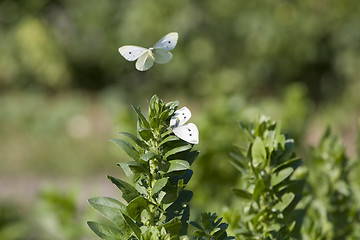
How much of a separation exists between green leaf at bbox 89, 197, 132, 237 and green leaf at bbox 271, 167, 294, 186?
0.93 ft

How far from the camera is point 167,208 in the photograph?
74 centimetres

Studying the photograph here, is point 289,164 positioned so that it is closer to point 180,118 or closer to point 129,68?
point 180,118

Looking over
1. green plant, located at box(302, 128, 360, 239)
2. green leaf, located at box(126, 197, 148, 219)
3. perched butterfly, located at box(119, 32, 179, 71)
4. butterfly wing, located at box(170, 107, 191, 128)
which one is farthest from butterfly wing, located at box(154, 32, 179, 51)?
green plant, located at box(302, 128, 360, 239)

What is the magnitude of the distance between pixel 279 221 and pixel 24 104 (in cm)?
780

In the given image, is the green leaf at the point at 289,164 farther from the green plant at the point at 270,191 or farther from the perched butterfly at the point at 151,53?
the perched butterfly at the point at 151,53

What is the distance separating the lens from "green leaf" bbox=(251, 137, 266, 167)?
3.01ft

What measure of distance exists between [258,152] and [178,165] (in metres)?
0.27

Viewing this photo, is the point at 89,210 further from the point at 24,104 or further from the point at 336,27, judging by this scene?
the point at 24,104

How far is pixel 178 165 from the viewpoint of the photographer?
70 centimetres

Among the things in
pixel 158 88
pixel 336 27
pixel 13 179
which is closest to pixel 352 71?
pixel 336 27

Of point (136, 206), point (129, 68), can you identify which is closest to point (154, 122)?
point (136, 206)

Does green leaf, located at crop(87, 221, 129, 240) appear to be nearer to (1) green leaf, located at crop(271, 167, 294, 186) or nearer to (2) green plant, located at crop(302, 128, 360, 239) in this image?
(1) green leaf, located at crop(271, 167, 294, 186)

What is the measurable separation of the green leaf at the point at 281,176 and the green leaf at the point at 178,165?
0.86 ft

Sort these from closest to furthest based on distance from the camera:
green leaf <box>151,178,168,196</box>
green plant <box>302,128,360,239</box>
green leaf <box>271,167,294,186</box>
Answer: green leaf <box>151,178,168,196</box> → green leaf <box>271,167,294,186</box> → green plant <box>302,128,360,239</box>
